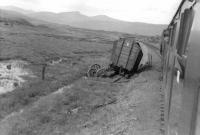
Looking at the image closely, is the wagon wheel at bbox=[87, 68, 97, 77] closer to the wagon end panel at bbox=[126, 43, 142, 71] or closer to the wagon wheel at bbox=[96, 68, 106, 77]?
the wagon wheel at bbox=[96, 68, 106, 77]

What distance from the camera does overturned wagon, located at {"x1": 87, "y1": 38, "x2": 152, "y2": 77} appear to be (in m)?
20.4

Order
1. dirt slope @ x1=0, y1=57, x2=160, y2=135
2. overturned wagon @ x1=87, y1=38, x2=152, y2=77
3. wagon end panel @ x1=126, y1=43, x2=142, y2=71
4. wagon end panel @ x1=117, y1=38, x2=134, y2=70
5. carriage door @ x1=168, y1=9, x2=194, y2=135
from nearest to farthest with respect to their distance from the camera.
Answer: carriage door @ x1=168, y1=9, x2=194, y2=135
dirt slope @ x1=0, y1=57, x2=160, y2=135
wagon end panel @ x1=126, y1=43, x2=142, y2=71
overturned wagon @ x1=87, y1=38, x2=152, y2=77
wagon end panel @ x1=117, y1=38, x2=134, y2=70

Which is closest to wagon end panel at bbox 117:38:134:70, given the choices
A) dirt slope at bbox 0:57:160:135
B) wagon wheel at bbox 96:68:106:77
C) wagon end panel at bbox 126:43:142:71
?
wagon end panel at bbox 126:43:142:71

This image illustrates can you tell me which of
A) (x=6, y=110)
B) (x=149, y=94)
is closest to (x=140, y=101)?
(x=149, y=94)

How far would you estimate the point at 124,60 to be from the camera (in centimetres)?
2069

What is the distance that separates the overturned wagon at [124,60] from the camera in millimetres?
20438

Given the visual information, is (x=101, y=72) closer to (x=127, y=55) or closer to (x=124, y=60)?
(x=124, y=60)

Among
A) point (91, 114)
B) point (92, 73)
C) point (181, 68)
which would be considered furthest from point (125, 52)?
point (181, 68)

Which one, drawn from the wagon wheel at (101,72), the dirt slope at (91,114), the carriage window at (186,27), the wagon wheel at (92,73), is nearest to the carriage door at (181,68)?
the carriage window at (186,27)

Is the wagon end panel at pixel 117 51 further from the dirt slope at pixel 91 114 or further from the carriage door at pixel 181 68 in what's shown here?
the carriage door at pixel 181 68

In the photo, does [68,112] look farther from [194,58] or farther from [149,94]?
[194,58]

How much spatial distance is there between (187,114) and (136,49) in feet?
59.2

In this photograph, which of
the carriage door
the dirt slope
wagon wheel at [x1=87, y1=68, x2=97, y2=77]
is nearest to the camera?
the carriage door

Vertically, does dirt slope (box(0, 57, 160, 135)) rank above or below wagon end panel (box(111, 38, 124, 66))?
below
